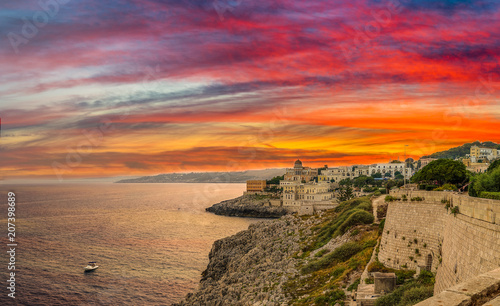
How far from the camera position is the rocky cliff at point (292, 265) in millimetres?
24312

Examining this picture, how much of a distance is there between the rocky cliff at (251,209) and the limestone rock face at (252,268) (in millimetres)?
51427

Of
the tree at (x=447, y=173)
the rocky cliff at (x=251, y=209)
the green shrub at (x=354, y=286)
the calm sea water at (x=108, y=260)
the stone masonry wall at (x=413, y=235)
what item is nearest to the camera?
the stone masonry wall at (x=413, y=235)

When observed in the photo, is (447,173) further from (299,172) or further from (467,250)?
(299,172)

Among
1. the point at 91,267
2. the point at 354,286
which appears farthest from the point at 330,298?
the point at 91,267

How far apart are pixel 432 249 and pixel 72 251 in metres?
55.0

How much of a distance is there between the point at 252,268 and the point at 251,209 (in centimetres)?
7986

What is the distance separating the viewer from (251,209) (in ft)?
383

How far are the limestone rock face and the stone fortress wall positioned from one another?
875cm

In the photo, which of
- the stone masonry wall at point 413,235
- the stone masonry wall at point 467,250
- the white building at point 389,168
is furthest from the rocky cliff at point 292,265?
the white building at point 389,168

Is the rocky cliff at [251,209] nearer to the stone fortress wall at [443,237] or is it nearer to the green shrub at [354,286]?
the green shrub at [354,286]

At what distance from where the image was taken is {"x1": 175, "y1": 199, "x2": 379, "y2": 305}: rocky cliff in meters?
24.3

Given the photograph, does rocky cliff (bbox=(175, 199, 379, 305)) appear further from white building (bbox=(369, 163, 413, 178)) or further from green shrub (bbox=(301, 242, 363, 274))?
white building (bbox=(369, 163, 413, 178))

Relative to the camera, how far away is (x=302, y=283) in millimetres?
26812

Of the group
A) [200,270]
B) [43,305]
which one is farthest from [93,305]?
[200,270]
